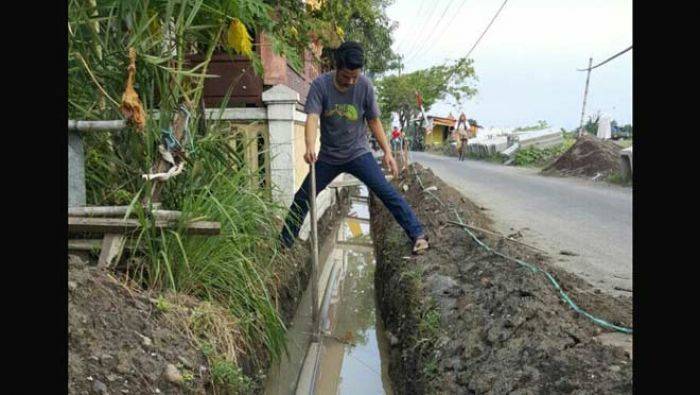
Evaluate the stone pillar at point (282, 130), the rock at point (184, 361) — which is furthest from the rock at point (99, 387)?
the stone pillar at point (282, 130)

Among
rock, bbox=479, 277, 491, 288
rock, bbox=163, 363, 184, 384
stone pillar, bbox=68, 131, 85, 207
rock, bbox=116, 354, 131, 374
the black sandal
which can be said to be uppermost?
stone pillar, bbox=68, 131, 85, 207

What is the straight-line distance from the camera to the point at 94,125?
3172 mm

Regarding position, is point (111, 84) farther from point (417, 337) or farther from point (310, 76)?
point (310, 76)

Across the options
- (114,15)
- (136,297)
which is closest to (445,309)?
(136,297)

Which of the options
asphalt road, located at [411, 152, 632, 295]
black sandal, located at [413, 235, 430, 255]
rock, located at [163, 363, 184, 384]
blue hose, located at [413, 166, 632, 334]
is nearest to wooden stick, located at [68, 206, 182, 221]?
rock, located at [163, 363, 184, 384]

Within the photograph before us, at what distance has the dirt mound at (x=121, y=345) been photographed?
2404mm

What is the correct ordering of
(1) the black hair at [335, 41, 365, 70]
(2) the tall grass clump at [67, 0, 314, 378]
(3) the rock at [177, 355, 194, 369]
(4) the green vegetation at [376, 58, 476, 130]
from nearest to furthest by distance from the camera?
(3) the rock at [177, 355, 194, 369] → (2) the tall grass clump at [67, 0, 314, 378] → (1) the black hair at [335, 41, 365, 70] → (4) the green vegetation at [376, 58, 476, 130]

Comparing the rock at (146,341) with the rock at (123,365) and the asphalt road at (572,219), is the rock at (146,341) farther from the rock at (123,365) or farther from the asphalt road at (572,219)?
the asphalt road at (572,219)

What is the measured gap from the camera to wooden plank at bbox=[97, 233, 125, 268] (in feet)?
10.4

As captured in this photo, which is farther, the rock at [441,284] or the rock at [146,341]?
the rock at [441,284]

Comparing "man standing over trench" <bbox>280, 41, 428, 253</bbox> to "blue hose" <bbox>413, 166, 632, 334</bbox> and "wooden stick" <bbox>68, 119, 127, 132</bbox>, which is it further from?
"wooden stick" <bbox>68, 119, 127, 132</bbox>

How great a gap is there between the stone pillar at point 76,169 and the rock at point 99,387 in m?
1.30

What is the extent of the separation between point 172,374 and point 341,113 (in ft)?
9.01

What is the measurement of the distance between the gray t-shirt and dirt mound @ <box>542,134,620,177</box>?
32.3 feet
